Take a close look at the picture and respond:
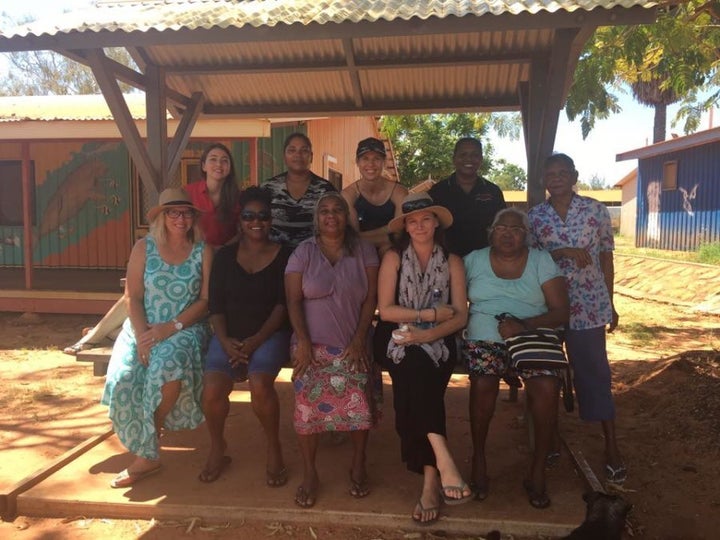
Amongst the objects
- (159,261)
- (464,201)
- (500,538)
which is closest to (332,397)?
(500,538)

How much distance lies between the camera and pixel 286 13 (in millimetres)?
3891

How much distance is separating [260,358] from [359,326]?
0.61m

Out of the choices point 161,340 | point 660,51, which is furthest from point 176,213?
point 660,51

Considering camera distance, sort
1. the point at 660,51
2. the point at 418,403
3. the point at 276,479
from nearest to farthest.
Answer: the point at 418,403
the point at 276,479
the point at 660,51

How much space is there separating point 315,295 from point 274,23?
170 centimetres

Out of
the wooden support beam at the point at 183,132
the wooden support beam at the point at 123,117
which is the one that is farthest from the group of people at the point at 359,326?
the wooden support beam at the point at 183,132

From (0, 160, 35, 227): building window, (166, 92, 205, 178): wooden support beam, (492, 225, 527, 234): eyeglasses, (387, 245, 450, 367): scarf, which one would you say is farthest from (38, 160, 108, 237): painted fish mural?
(492, 225, 527, 234): eyeglasses

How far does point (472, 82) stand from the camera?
5.67 metres

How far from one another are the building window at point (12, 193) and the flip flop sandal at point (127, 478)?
32.5 feet

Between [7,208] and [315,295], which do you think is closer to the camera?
[315,295]

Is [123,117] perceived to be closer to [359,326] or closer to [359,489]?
[359,326]

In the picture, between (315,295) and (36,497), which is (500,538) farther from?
(36,497)

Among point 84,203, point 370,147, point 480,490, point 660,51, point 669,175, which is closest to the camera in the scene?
point 480,490

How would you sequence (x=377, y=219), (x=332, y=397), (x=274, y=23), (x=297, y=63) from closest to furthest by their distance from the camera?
(x=332, y=397) < (x=274, y=23) < (x=377, y=219) < (x=297, y=63)
